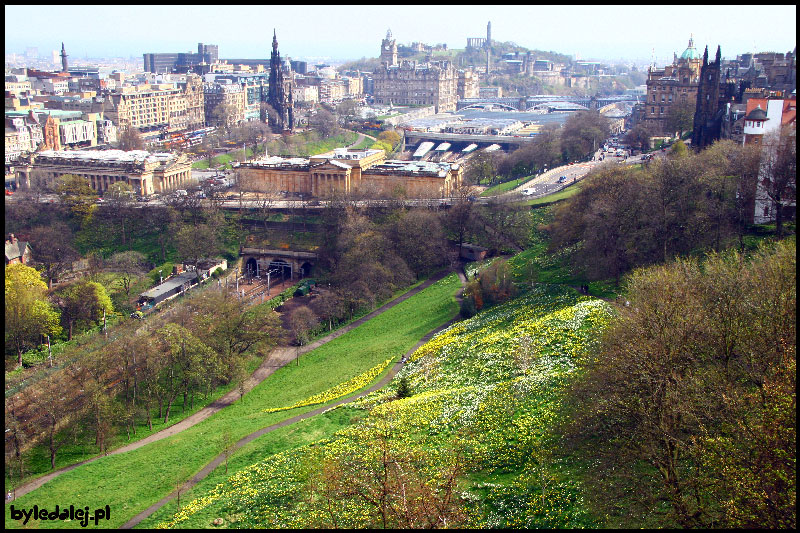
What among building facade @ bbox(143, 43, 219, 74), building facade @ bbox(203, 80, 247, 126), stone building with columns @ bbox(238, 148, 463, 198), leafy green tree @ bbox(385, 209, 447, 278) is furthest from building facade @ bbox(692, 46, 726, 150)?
building facade @ bbox(143, 43, 219, 74)

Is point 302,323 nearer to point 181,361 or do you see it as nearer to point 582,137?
point 181,361

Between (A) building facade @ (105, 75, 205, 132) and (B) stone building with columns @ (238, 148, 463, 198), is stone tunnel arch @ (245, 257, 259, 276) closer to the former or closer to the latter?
(B) stone building with columns @ (238, 148, 463, 198)

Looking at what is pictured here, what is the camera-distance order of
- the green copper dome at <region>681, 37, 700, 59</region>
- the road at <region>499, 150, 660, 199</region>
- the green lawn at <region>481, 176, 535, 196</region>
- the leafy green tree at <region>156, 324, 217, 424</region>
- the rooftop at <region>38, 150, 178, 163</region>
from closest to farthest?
the leafy green tree at <region>156, 324, 217, 424</region>, the road at <region>499, 150, 660, 199</region>, the green lawn at <region>481, 176, 535, 196</region>, the rooftop at <region>38, 150, 178, 163</region>, the green copper dome at <region>681, 37, 700, 59</region>

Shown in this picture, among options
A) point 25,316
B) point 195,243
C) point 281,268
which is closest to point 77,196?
point 195,243

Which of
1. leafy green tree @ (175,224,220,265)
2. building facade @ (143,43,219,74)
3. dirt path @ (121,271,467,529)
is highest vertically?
building facade @ (143,43,219,74)

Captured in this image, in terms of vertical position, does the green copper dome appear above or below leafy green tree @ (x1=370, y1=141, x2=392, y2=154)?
above

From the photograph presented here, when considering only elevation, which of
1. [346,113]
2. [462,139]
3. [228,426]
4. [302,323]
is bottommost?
[228,426]
